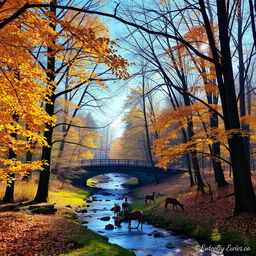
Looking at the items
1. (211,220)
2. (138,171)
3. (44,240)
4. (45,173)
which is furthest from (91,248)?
(138,171)

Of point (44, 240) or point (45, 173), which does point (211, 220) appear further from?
point (45, 173)

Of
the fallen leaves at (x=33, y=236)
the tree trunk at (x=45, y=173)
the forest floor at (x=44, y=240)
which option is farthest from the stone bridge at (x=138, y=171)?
the forest floor at (x=44, y=240)

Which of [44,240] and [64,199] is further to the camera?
[64,199]

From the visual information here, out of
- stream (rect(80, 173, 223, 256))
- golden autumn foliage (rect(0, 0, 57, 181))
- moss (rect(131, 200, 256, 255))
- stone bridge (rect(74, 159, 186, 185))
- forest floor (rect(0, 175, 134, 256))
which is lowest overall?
stream (rect(80, 173, 223, 256))

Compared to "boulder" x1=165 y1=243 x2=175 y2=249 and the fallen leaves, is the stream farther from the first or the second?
the fallen leaves

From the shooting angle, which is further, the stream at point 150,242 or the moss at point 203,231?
the stream at point 150,242

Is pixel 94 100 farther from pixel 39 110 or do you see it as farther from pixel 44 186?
pixel 39 110

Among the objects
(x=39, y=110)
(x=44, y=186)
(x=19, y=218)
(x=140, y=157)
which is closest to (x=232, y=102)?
(x=39, y=110)

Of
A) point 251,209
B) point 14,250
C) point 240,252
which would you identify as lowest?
point 240,252

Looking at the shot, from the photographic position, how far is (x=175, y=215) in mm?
13719

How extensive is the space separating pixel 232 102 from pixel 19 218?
1085cm

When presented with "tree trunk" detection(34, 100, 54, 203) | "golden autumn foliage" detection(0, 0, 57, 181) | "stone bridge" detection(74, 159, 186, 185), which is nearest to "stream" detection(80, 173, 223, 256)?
"tree trunk" detection(34, 100, 54, 203)

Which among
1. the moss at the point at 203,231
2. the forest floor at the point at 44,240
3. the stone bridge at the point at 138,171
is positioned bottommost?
the moss at the point at 203,231

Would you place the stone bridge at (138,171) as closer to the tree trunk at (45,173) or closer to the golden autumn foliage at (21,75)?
the tree trunk at (45,173)
